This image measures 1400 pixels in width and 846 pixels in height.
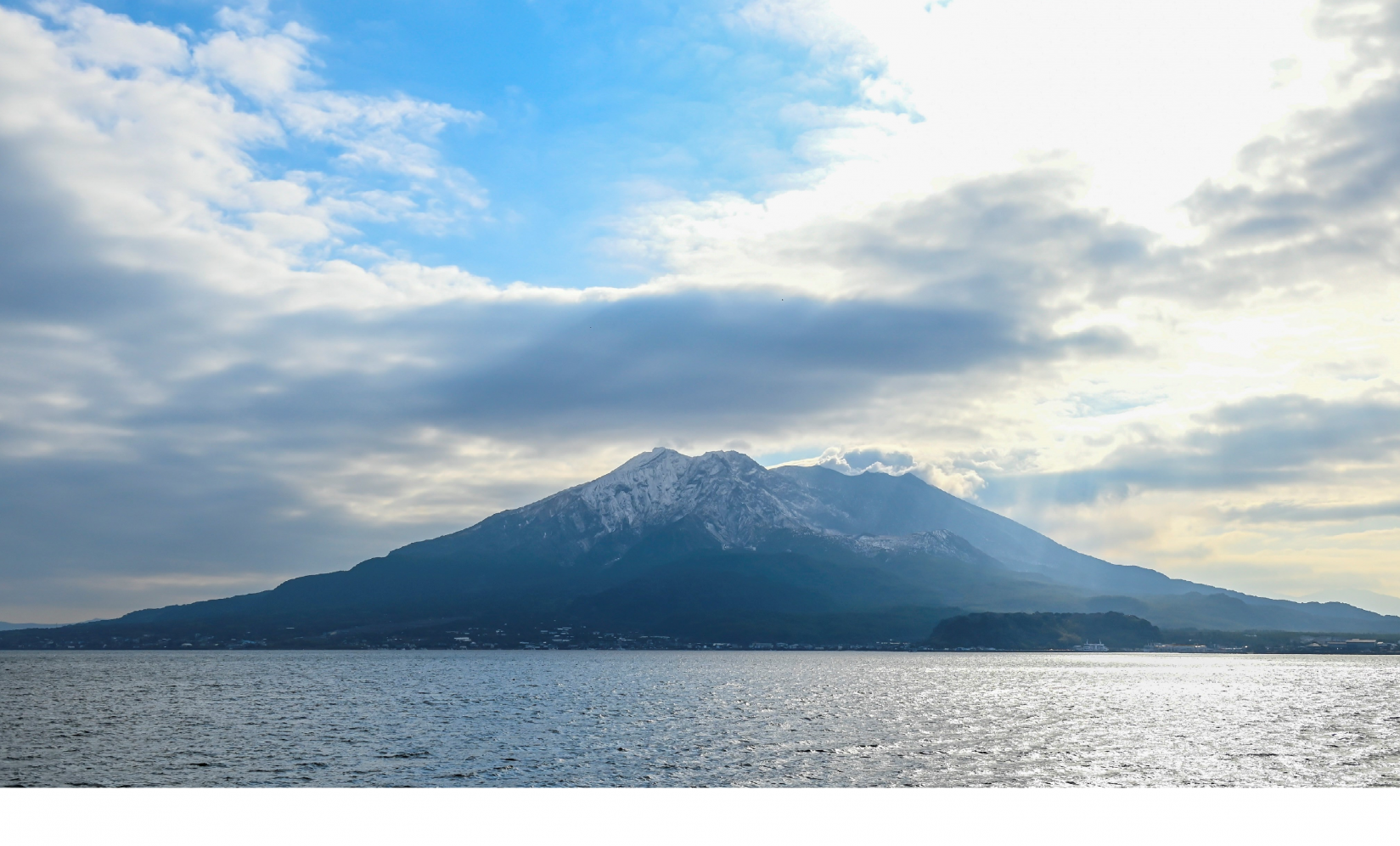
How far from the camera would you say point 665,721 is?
14438cm

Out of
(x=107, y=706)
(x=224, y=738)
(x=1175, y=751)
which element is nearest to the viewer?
(x=1175, y=751)

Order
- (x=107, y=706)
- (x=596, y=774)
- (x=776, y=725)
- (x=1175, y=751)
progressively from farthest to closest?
(x=107, y=706), (x=776, y=725), (x=1175, y=751), (x=596, y=774)

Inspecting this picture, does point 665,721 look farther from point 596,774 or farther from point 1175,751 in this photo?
point 1175,751

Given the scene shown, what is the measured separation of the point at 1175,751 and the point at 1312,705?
330 ft
